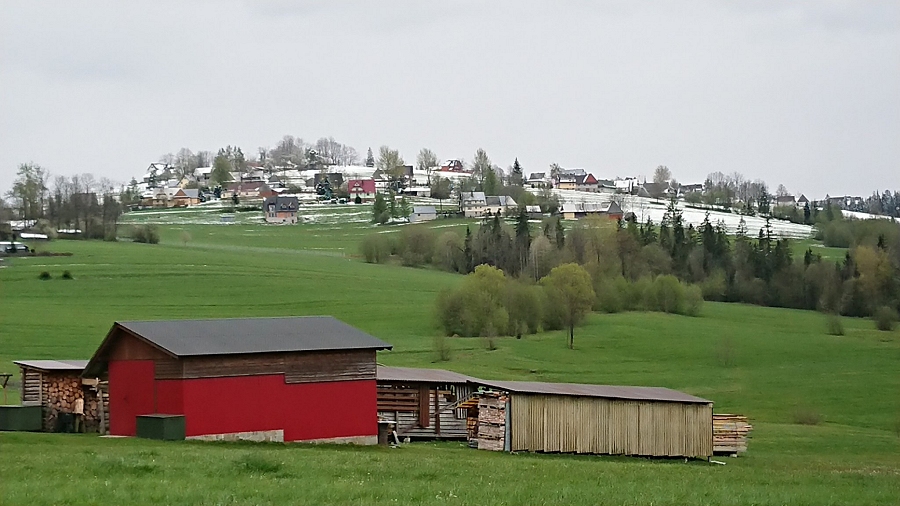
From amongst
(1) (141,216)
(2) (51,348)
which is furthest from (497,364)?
(1) (141,216)

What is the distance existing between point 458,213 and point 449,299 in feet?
293

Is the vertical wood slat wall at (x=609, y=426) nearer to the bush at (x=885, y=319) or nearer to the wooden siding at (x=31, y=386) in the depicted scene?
the wooden siding at (x=31, y=386)

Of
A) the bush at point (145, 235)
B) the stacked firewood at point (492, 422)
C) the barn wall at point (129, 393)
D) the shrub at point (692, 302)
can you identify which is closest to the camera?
the barn wall at point (129, 393)

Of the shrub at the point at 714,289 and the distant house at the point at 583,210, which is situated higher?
the distant house at the point at 583,210

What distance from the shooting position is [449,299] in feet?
279

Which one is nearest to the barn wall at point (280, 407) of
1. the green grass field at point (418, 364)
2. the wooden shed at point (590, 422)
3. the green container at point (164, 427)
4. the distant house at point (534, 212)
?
the green container at point (164, 427)

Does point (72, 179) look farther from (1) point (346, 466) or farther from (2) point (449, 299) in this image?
(1) point (346, 466)

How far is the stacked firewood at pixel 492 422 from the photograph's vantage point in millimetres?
36156

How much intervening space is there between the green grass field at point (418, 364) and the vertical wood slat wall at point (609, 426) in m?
1.44

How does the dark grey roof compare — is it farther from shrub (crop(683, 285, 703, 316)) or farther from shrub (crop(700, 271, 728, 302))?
shrub (crop(700, 271, 728, 302))

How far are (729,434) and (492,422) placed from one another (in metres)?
8.97

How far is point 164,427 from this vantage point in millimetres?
31312

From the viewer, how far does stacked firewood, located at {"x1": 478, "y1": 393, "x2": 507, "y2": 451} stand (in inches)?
1423

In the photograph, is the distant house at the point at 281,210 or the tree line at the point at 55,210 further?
the distant house at the point at 281,210
